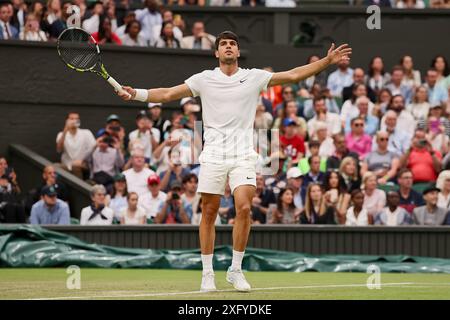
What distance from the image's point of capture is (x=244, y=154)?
36.7 ft

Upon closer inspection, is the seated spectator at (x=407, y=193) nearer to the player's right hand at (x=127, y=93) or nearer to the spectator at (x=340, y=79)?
the spectator at (x=340, y=79)

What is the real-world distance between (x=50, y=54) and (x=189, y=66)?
8.21 feet

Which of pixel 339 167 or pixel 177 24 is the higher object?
pixel 177 24

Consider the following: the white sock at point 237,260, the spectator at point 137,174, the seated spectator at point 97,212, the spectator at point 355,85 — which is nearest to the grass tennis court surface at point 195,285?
the white sock at point 237,260

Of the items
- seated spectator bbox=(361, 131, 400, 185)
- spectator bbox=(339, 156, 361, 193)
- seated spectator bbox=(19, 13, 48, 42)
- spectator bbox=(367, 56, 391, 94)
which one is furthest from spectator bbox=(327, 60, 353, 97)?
seated spectator bbox=(19, 13, 48, 42)

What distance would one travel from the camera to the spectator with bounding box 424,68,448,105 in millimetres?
21816

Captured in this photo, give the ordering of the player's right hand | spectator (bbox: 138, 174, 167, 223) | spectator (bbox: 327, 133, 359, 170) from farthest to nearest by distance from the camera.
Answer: spectator (bbox: 327, 133, 359, 170)
spectator (bbox: 138, 174, 167, 223)
the player's right hand

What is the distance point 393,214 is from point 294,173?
1.64m

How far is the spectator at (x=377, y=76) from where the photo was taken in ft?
72.9

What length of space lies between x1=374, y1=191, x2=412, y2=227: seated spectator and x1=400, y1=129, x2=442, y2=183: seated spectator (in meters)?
1.68

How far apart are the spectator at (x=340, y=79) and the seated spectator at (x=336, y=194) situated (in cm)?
390

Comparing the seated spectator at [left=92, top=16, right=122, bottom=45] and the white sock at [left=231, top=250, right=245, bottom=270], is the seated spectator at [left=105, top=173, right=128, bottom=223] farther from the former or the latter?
the white sock at [left=231, top=250, right=245, bottom=270]
